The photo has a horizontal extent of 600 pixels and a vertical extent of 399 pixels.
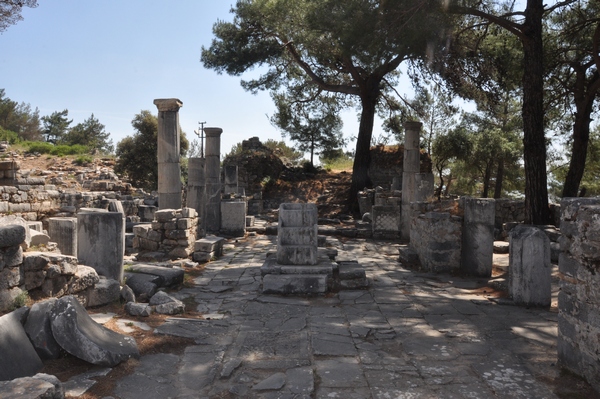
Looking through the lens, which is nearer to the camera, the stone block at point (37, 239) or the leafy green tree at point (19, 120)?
the stone block at point (37, 239)

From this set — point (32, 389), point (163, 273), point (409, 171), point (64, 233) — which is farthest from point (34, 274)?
point (409, 171)

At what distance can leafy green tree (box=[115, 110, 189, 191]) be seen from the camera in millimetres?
28656

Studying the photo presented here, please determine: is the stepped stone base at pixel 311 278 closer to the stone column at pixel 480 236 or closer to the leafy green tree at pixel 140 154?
the stone column at pixel 480 236

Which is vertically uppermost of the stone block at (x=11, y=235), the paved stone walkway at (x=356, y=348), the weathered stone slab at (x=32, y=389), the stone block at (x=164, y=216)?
the stone block at (x=11, y=235)

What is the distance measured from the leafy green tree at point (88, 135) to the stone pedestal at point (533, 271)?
49090mm

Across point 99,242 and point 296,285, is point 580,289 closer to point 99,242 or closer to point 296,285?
point 296,285

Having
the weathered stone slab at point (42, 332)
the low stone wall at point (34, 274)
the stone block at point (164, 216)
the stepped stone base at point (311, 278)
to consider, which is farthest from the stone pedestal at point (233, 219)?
the weathered stone slab at point (42, 332)

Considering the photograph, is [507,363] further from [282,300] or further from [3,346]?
[3,346]

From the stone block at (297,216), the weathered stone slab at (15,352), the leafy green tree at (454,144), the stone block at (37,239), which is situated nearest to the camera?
the weathered stone slab at (15,352)

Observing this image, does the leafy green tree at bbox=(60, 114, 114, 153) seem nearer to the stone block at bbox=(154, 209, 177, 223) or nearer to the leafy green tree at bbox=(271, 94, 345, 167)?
the leafy green tree at bbox=(271, 94, 345, 167)

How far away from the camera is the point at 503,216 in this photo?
641 inches

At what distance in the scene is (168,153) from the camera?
1184 centimetres

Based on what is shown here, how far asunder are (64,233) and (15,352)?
3.67 metres

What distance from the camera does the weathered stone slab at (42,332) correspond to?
3.96 meters
